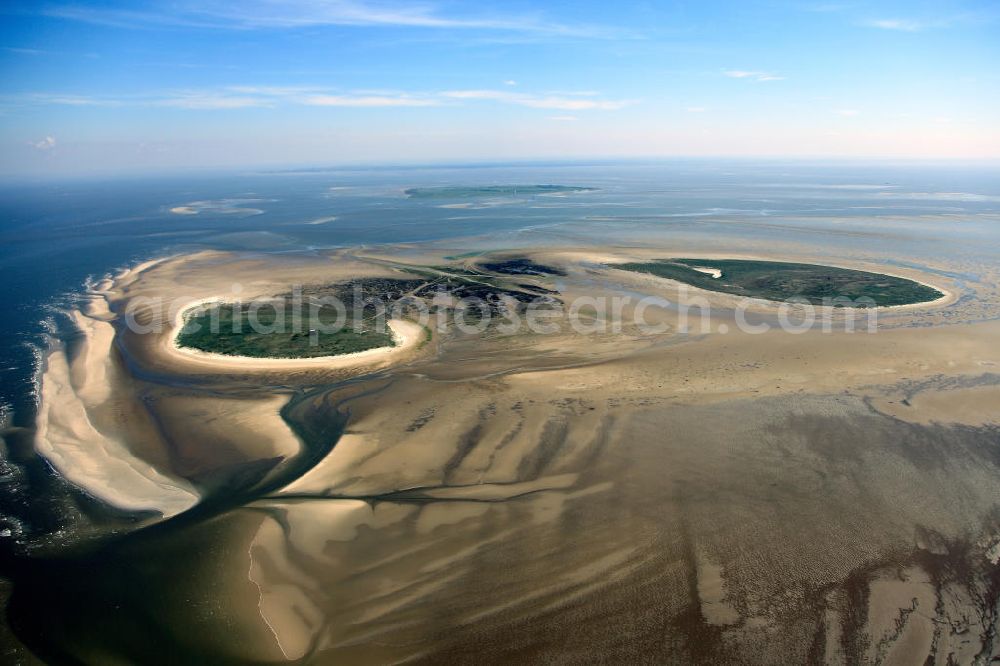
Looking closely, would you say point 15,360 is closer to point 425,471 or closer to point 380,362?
point 380,362

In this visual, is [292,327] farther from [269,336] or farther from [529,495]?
[529,495]

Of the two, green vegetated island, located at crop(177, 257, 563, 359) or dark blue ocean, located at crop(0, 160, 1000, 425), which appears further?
dark blue ocean, located at crop(0, 160, 1000, 425)

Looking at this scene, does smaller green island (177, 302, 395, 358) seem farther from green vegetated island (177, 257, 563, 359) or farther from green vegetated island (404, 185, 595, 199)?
green vegetated island (404, 185, 595, 199)

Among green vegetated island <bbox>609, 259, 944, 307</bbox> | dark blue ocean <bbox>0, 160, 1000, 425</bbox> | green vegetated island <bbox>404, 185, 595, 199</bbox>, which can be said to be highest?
green vegetated island <bbox>404, 185, 595, 199</bbox>

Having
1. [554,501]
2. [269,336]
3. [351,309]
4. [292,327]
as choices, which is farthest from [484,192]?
[554,501]

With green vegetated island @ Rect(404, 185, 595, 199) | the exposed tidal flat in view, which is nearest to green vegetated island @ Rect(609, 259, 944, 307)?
the exposed tidal flat

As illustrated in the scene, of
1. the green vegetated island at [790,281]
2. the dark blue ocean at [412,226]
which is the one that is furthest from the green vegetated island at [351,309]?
the green vegetated island at [790,281]
